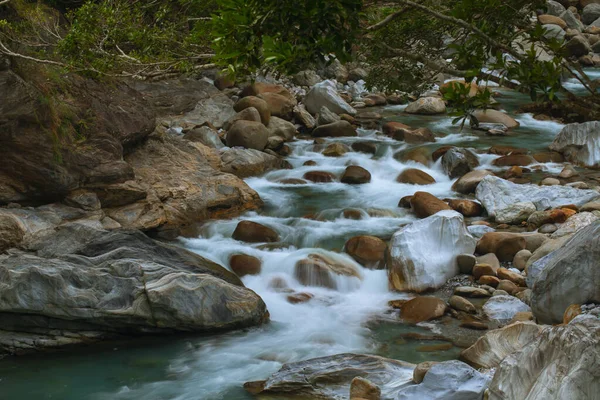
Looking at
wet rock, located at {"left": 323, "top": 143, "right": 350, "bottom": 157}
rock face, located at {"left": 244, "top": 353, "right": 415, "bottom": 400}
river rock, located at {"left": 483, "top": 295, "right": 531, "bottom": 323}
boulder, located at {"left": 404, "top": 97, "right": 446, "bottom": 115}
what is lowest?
rock face, located at {"left": 244, "top": 353, "right": 415, "bottom": 400}

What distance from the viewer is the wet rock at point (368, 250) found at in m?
8.48

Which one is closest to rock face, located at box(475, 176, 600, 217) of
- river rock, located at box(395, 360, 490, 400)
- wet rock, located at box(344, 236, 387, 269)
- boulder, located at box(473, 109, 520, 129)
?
wet rock, located at box(344, 236, 387, 269)

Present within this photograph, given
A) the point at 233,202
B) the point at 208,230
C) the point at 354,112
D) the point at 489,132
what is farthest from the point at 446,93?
the point at 354,112

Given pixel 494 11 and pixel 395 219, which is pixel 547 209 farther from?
pixel 494 11

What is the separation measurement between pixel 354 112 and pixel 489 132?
10.3 ft

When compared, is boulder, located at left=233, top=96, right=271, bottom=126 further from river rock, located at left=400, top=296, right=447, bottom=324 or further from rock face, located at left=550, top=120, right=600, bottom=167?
river rock, located at left=400, top=296, right=447, bottom=324

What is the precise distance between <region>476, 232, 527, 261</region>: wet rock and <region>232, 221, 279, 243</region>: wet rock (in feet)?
8.55

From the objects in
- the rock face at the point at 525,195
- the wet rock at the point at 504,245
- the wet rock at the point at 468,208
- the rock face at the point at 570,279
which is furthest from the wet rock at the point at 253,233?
the rock face at the point at 570,279

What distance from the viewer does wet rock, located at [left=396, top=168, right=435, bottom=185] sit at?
1191 cm

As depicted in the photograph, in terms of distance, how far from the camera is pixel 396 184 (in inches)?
468

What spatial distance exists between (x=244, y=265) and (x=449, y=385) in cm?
401

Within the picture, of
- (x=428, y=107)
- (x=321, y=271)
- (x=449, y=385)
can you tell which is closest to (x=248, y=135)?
(x=321, y=271)

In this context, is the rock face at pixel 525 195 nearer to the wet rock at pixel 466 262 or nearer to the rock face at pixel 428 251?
the rock face at pixel 428 251

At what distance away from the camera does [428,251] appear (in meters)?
8.20
